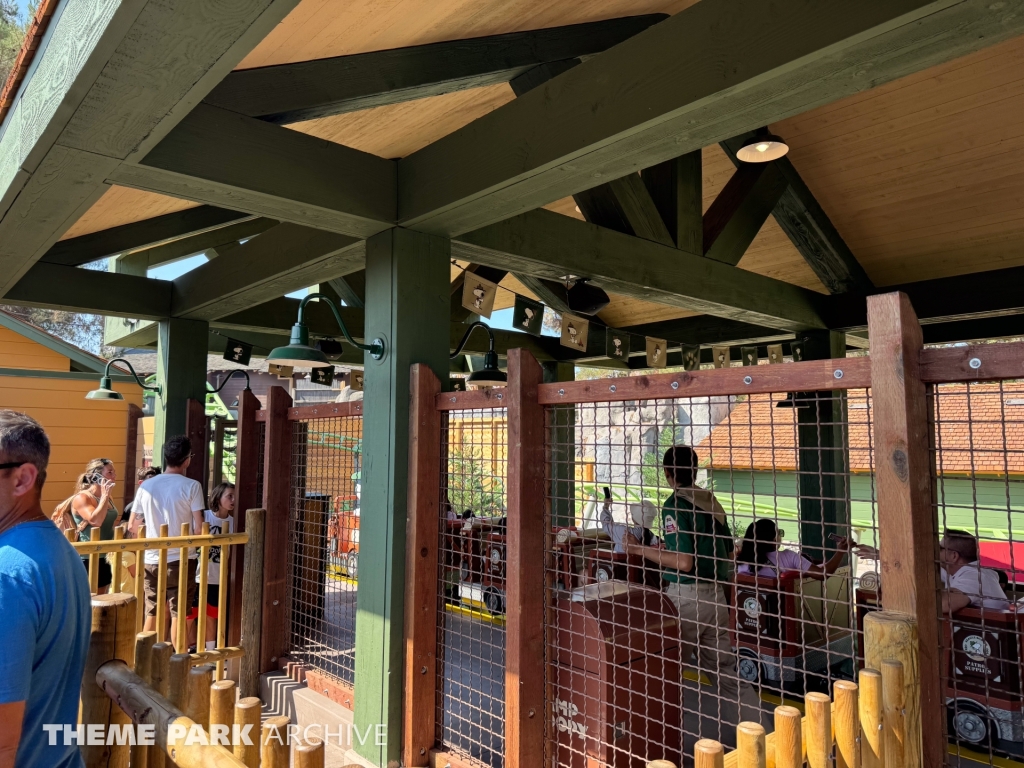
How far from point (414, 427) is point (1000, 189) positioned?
→ 506cm

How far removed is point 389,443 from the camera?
11.6 ft

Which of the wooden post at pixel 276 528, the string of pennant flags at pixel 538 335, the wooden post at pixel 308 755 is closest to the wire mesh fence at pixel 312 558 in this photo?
the wooden post at pixel 276 528

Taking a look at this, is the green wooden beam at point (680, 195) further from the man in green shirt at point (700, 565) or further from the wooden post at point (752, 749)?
the wooden post at point (752, 749)

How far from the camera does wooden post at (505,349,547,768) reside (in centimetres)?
272

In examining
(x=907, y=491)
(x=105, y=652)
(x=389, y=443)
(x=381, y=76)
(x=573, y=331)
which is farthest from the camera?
(x=573, y=331)

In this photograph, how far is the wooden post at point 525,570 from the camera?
2.72 m

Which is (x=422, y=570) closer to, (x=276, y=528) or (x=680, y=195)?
(x=276, y=528)

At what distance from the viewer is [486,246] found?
13.3 ft

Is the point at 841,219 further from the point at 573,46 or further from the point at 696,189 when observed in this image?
the point at 573,46

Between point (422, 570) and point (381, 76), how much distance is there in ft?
8.08

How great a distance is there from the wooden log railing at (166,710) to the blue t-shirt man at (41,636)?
0.27 ft

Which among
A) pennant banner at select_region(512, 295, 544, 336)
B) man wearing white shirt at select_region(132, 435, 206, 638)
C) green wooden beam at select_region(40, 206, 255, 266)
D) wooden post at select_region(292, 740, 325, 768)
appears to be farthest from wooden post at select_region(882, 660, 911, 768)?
green wooden beam at select_region(40, 206, 255, 266)

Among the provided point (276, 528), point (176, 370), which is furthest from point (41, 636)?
point (176, 370)

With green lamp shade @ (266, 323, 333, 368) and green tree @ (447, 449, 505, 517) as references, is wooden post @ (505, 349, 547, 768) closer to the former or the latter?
green tree @ (447, 449, 505, 517)
